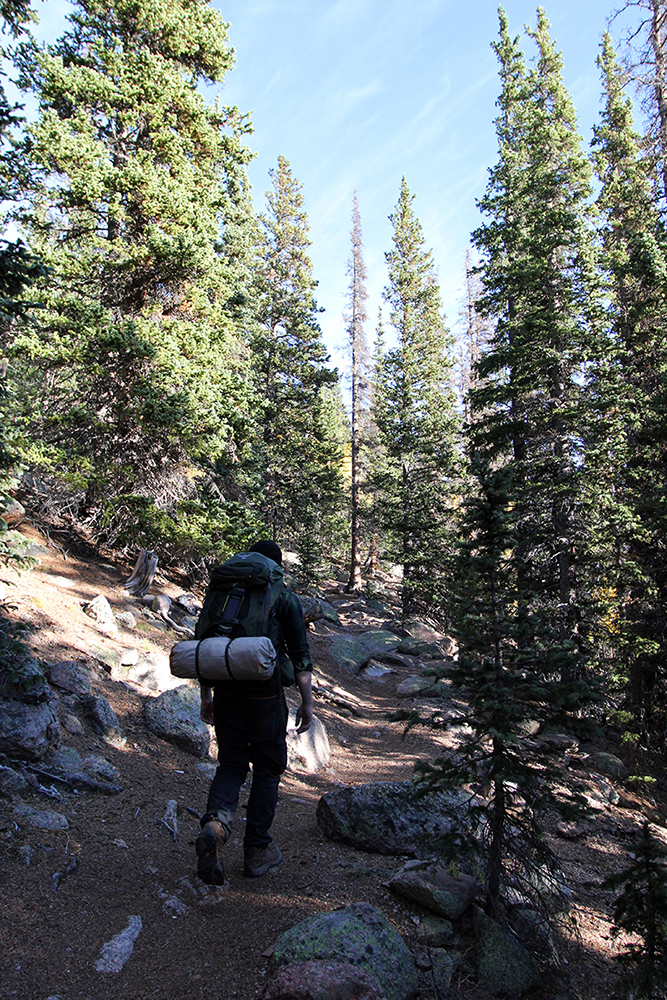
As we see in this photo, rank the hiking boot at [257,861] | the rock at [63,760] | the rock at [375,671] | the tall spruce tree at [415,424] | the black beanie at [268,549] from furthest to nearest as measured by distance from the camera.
A: the tall spruce tree at [415,424] < the rock at [375,671] < the rock at [63,760] < the black beanie at [268,549] < the hiking boot at [257,861]

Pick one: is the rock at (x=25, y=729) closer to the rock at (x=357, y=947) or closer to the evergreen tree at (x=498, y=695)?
the rock at (x=357, y=947)

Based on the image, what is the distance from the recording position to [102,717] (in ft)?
19.7

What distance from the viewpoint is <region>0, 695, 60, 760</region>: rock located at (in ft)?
15.1

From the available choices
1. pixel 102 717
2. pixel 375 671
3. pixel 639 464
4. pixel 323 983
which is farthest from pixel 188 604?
pixel 639 464

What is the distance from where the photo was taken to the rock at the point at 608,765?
10.9 meters

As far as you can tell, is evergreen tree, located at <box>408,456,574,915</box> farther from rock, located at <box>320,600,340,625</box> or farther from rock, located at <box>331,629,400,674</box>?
rock, located at <box>320,600,340,625</box>

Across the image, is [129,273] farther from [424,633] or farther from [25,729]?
[424,633]

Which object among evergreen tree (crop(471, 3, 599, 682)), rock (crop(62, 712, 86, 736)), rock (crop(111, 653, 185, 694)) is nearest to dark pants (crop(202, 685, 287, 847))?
rock (crop(62, 712, 86, 736))

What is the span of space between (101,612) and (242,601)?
233 inches

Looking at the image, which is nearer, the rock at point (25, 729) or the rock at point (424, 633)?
the rock at point (25, 729)

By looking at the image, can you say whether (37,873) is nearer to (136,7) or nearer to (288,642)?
(288,642)

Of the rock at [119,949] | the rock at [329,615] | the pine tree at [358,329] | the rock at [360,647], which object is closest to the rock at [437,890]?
the rock at [119,949]

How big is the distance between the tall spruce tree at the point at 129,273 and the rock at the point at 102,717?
4894 mm

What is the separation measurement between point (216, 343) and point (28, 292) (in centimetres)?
381
